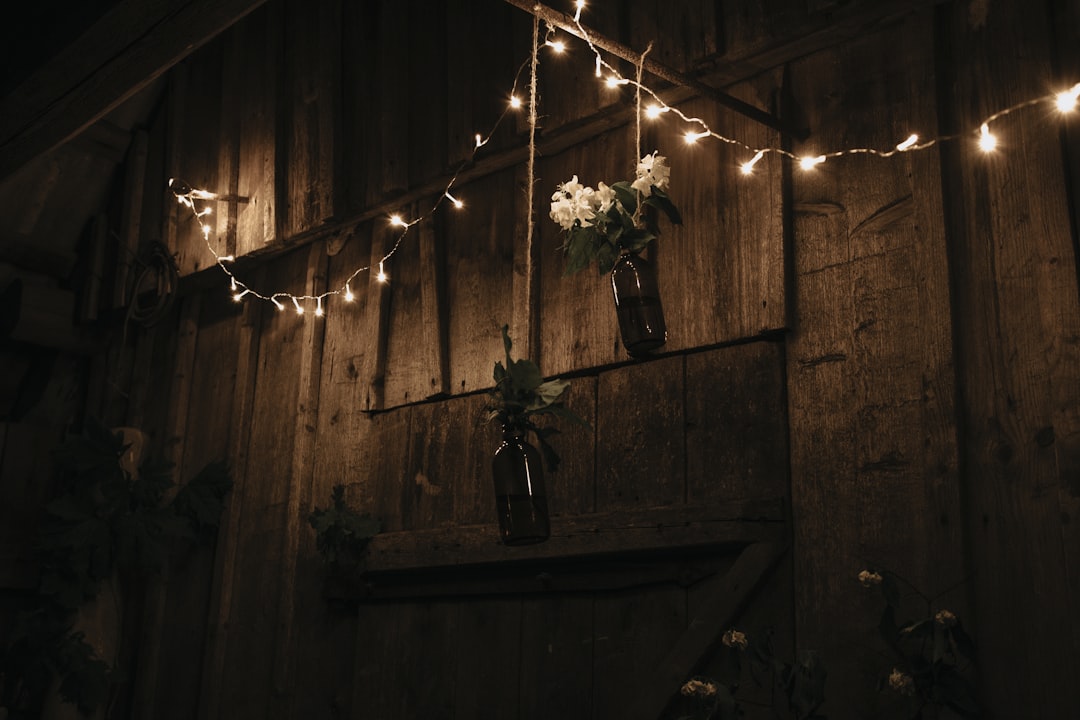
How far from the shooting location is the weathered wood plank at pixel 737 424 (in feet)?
10.6

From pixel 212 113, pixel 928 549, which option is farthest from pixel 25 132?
pixel 928 549

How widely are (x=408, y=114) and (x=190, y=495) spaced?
190 cm

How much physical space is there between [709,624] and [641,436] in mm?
653

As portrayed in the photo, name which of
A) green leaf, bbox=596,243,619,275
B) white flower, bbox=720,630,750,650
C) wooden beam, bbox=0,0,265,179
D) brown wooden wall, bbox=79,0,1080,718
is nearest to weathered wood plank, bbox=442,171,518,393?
brown wooden wall, bbox=79,0,1080,718

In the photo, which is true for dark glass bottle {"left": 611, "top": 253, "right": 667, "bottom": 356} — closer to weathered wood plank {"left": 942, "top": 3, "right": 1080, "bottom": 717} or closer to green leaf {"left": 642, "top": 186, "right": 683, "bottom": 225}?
green leaf {"left": 642, "top": 186, "right": 683, "bottom": 225}

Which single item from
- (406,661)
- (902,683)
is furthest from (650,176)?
(406,661)

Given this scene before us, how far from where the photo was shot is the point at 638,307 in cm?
313

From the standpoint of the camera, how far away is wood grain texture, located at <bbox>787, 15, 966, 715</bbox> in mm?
2891

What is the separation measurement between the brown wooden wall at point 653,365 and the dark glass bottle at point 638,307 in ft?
0.92

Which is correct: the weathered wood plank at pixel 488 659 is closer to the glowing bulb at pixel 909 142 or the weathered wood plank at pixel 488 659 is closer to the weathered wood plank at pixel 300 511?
the weathered wood plank at pixel 300 511

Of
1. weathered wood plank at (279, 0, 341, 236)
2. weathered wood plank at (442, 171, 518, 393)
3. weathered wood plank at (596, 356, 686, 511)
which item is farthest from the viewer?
weathered wood plank at (279, 0, 341, 236)

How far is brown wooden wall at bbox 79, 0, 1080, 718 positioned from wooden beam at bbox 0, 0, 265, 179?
121cm

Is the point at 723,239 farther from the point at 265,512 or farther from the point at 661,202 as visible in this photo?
the point at 265,512

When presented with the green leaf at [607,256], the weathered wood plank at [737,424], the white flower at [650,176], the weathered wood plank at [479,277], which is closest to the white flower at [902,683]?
the weathered wood plank at [737,424]
